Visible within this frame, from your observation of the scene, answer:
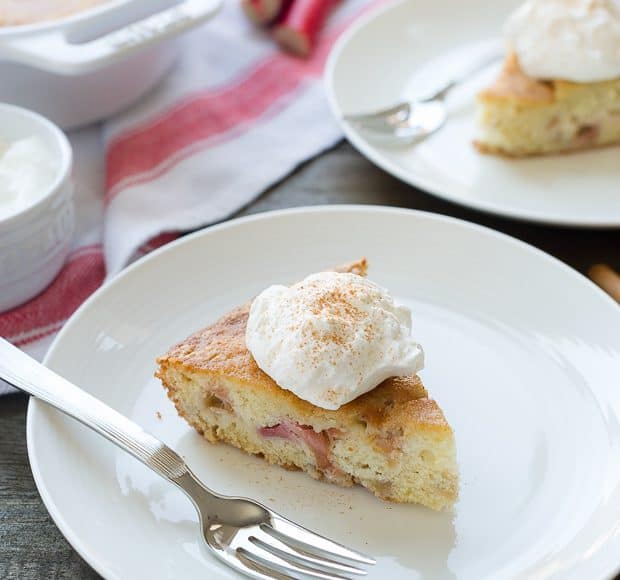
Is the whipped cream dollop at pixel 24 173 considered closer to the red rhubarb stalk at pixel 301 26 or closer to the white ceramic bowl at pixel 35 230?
the white ceramic bowl at pixel 35 230

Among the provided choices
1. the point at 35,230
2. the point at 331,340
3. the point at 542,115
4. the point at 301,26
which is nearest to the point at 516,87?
the point at 542,115

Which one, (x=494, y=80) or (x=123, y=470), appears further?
(x=494, y=80)

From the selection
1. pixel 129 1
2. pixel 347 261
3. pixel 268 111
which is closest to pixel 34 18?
pixel 129 1

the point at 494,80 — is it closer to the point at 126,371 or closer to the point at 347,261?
the point at 347,261

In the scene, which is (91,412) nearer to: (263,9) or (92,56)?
(92,56)

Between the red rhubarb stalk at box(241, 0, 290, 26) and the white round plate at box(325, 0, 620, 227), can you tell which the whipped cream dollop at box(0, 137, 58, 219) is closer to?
the white round plate at box(325, 0, 620, 227)
